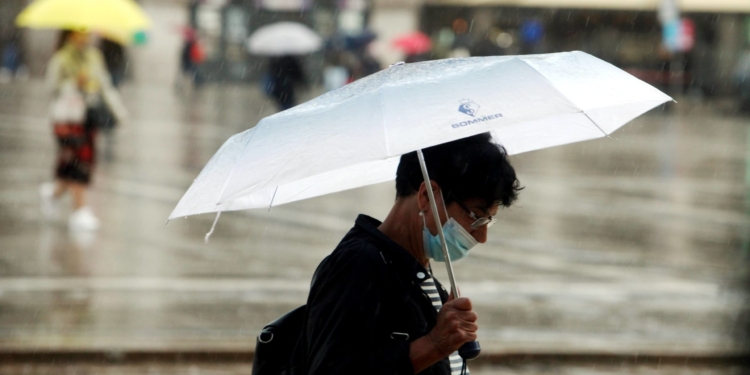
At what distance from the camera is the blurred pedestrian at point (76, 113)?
34.8ft

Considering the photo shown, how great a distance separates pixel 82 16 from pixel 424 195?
909 centimetres

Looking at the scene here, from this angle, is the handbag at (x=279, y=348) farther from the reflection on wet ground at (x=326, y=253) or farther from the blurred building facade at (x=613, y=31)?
the blurred building facade at (x=613, y=31)

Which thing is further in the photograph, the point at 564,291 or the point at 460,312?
the point at 564,291

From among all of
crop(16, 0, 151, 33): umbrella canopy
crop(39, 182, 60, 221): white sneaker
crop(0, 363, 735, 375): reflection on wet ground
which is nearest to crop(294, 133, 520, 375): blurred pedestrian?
crop(0, 363, 735, 375): reflection on wet ground

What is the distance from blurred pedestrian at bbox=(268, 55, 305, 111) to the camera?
844 inches

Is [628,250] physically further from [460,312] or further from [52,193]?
[460,312]

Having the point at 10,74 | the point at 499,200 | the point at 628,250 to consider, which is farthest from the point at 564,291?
the point at 10,74

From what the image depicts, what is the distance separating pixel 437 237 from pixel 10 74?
144 ft

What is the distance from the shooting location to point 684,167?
18.4 meters

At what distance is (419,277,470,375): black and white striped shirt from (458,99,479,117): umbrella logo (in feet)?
1.41

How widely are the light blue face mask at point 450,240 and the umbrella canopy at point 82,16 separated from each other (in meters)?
8.83

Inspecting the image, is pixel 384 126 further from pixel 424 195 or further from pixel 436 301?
pixel 436 301

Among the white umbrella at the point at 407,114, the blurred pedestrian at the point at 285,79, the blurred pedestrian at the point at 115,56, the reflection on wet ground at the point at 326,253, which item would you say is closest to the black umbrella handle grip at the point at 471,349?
the white umbrella at the point at 407,114

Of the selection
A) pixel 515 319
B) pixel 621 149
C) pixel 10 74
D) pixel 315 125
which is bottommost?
pixel 10 74
